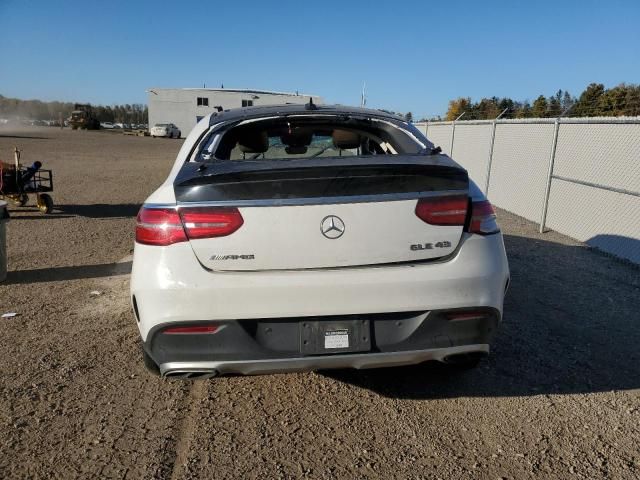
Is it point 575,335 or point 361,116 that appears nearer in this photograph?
point 361,116

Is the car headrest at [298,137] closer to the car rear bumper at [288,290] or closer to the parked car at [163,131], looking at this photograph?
the car rear bumper at [288,290]

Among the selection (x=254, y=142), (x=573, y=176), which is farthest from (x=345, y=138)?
(x=573, y=176)

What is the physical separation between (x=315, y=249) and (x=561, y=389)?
1.96 m

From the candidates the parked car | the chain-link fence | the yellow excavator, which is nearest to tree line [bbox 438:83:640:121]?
the chain-link fence

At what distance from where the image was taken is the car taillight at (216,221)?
8.46 feet

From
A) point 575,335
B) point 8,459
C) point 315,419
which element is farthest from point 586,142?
point 8,459

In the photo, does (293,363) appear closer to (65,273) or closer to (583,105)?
(65,273)

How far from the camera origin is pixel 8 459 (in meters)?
2.67

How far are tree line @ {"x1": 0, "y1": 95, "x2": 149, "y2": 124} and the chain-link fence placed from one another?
117080 mm

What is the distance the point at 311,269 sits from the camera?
104 inches

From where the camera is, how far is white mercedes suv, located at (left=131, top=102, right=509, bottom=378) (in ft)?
8.51

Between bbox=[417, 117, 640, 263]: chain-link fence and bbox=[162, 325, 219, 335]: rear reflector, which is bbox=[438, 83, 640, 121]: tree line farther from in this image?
bbox=[162, 325, 219, 335]: rear reflector

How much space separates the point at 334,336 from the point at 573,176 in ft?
23.7

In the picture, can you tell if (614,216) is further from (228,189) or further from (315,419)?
(228,189)
